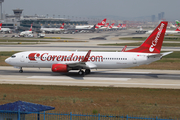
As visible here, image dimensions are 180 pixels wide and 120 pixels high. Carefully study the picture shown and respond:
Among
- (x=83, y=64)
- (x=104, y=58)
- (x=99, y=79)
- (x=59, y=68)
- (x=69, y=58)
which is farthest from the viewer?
(x=69, y=58)

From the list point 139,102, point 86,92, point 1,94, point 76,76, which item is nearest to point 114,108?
point 139,102

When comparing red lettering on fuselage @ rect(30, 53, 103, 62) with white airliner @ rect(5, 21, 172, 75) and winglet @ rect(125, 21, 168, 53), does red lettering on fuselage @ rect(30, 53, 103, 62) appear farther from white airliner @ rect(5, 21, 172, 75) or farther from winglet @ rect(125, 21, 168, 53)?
winglet @ rect(125, 21, 168, 53)

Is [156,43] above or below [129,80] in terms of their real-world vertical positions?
above

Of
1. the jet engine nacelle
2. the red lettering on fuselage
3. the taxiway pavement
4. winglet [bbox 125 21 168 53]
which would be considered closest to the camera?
the taxiway pavement

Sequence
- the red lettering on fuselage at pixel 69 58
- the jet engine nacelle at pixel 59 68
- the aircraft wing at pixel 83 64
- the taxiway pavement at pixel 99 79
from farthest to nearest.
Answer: the red lettering on fuselage at pixel 69 58 → the jet engine nacelle at pixel 59 68 → the aircraft wing at pixel 83 64 → the taxiway pavement at pixel 99 79

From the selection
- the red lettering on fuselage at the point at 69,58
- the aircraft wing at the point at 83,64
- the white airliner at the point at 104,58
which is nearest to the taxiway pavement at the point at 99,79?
the aircraft wing at the point at 83,64

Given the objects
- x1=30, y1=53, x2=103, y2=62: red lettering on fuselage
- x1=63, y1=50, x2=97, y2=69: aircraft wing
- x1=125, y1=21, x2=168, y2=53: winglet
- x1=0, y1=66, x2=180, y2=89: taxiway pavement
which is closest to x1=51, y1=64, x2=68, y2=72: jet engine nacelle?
x1=63, y1=50, x2=97, y2=69: aircraft wing

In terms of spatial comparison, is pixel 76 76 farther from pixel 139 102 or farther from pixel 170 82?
pixel 139 102

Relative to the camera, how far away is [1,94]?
2784cm

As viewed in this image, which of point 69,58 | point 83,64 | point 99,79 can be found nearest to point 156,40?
point 99,79

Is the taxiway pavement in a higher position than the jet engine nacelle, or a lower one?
lower

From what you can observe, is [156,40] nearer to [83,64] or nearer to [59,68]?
[83,64]

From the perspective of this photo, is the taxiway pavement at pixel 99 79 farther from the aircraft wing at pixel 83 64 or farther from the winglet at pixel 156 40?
the winglet at pixel 156 40

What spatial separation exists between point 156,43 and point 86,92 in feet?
61.3
